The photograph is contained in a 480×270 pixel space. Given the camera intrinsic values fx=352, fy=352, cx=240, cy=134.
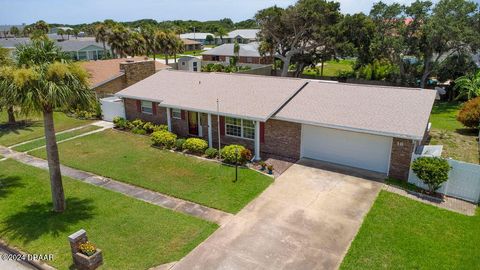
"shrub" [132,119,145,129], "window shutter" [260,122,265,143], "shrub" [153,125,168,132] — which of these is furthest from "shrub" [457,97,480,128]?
"shrub" [132,119,145,129]

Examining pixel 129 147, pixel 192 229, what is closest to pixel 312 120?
pixel 192 229

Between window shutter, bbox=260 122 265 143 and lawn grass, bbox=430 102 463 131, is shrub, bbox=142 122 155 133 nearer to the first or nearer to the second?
window shutter, bbox=260 122 265 143

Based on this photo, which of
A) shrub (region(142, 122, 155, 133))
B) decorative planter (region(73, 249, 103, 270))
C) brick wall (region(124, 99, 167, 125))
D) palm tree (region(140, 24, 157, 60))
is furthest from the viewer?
palm tree (region(140, 24, 157, 60))

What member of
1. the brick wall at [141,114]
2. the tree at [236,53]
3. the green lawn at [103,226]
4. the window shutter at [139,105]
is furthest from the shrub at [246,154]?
the tree at [236,53]

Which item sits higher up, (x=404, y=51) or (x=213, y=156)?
(x=404, y=51)

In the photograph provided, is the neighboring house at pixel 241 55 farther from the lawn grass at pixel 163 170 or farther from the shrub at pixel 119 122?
the lawn grass at pixel 163 170

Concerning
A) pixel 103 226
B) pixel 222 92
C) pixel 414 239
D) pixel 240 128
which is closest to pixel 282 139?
pixel 240 128

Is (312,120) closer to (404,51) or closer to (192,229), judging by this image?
(192,229)
